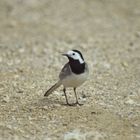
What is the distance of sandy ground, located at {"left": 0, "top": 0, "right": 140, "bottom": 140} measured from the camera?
6906 mm

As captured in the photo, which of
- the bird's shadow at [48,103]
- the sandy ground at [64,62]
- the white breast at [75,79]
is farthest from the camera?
the bird's shadow at [48,103]

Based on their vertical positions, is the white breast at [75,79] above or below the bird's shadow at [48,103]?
above

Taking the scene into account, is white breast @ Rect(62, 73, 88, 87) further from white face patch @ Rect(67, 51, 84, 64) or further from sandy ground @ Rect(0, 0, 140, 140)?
sandy ground @ Rect(0, 0, 140, 140)

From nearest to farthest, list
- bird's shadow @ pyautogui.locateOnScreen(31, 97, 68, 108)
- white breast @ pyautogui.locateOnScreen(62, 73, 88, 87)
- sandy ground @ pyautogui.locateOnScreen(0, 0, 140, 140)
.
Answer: sandy ground @ pyautogui.locateOnScreen(0, 0, 140, 140) < white breast @ pyautogui.locateOnScreen(62, 73, 88, 87) < bird's shadow @ pyautogui.locateOnScreen(31, 97, 68, 108)

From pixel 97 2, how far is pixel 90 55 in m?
4.39

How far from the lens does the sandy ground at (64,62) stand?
6.91 metres

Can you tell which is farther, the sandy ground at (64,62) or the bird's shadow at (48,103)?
the bird's shadow at (48,103)

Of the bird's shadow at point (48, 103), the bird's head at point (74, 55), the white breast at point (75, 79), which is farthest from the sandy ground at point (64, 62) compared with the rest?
the bird's head at point (74, 55)

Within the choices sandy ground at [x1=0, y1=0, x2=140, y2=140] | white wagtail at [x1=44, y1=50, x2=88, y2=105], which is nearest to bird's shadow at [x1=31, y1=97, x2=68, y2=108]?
sandy ground at [x1=0, y1=0, x2=140, y2=140]

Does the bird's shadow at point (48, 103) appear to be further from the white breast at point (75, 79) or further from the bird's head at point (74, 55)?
the bird's head at point (74, 55)

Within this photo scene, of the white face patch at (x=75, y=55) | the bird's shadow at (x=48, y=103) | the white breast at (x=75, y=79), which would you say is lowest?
the bird's shadow at (x=48, y=103)

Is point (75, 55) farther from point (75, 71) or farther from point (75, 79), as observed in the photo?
point (75, 79)

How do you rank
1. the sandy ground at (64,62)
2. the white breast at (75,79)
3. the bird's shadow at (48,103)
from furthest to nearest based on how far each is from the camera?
the bird's shadow at (48,103), the white breast at (75,79), the sandy ground at (64,62)

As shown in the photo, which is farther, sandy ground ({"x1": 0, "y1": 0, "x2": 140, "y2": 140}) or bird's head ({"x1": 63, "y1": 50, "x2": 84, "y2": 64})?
bird's head ({"x1": 63, "y1": 50, "x2": 84, "y2": 64})
